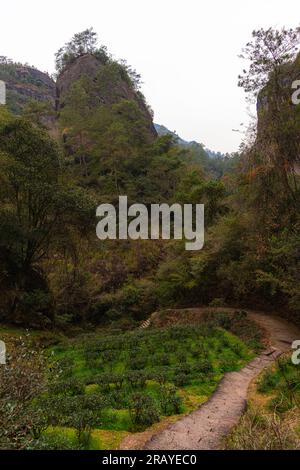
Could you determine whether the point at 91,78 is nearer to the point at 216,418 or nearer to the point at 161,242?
the point at 161,242

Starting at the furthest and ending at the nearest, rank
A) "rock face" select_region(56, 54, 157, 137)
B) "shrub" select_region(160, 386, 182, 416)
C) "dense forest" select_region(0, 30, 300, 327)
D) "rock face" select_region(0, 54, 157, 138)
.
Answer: "rock face" select_region(56, 54, 157, 137), "rock face" select_region(0, 54, 157, 138), "dense forest" select_region(0, 30, 300, 327), "shrub" select_region(160, 386, 182, 416)

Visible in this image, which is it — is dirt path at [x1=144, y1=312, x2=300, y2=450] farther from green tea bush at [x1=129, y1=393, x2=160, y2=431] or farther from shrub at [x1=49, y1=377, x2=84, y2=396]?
shrub at [x1=49, y1=377, x2=84, y2=396]

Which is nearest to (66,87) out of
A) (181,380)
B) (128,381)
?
(128,381)

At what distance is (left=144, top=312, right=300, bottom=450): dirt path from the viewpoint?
300 inches

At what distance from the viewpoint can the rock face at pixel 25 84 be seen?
82475 millimetres

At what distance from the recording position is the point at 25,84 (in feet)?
301

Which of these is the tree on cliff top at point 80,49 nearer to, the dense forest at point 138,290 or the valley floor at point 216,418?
the dense forest at point 138,290

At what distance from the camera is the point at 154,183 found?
4328 centimetres

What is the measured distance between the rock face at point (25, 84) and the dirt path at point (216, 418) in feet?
240
